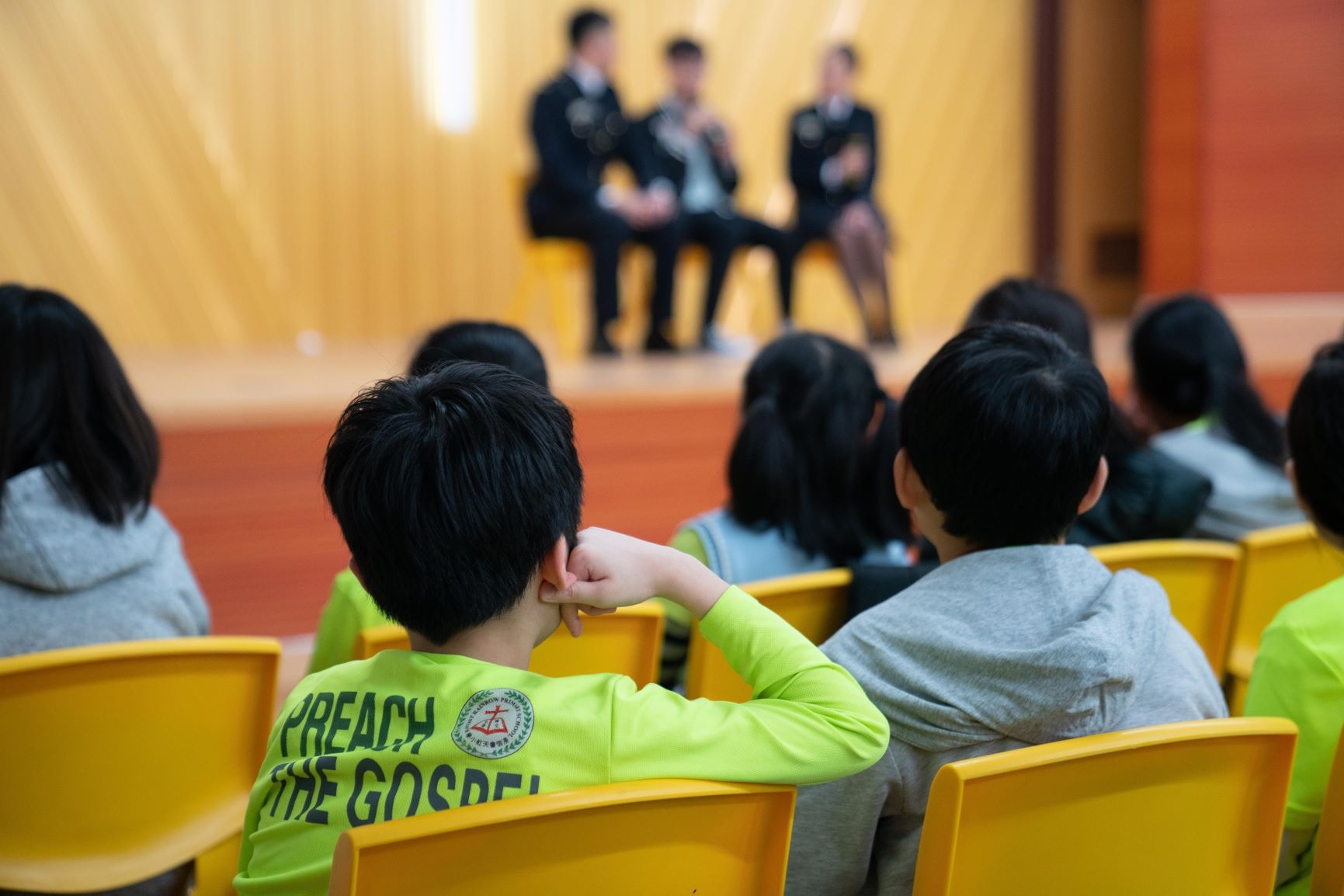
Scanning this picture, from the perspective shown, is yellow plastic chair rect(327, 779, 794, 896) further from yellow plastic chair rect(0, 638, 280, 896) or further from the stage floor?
the stage floor

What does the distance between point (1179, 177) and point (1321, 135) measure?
66 cm

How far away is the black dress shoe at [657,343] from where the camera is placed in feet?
16.1

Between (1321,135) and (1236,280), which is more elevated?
(1321,135)

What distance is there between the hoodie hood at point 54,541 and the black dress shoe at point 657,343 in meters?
3.49

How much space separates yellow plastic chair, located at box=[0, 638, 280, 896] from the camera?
120 centimetres

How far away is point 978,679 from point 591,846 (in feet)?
1.18

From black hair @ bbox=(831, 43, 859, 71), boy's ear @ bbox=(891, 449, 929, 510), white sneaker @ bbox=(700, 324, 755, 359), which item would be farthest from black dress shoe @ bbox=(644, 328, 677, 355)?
boy's ear @ bbox=(891, 449, 929, 510)

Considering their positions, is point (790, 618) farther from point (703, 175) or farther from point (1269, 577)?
point (703, 175)

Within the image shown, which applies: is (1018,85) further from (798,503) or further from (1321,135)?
(798,503)

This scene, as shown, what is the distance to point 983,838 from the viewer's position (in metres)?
0.90

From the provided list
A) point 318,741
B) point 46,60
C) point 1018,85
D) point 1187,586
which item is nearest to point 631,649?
point 318,741

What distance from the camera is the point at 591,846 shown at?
0.81 m

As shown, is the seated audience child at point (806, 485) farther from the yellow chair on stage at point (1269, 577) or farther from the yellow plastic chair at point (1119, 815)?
the yellow plastic chair at point (1119, 815)

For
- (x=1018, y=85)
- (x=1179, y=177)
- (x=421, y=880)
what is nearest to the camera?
(x=421, y=880)
